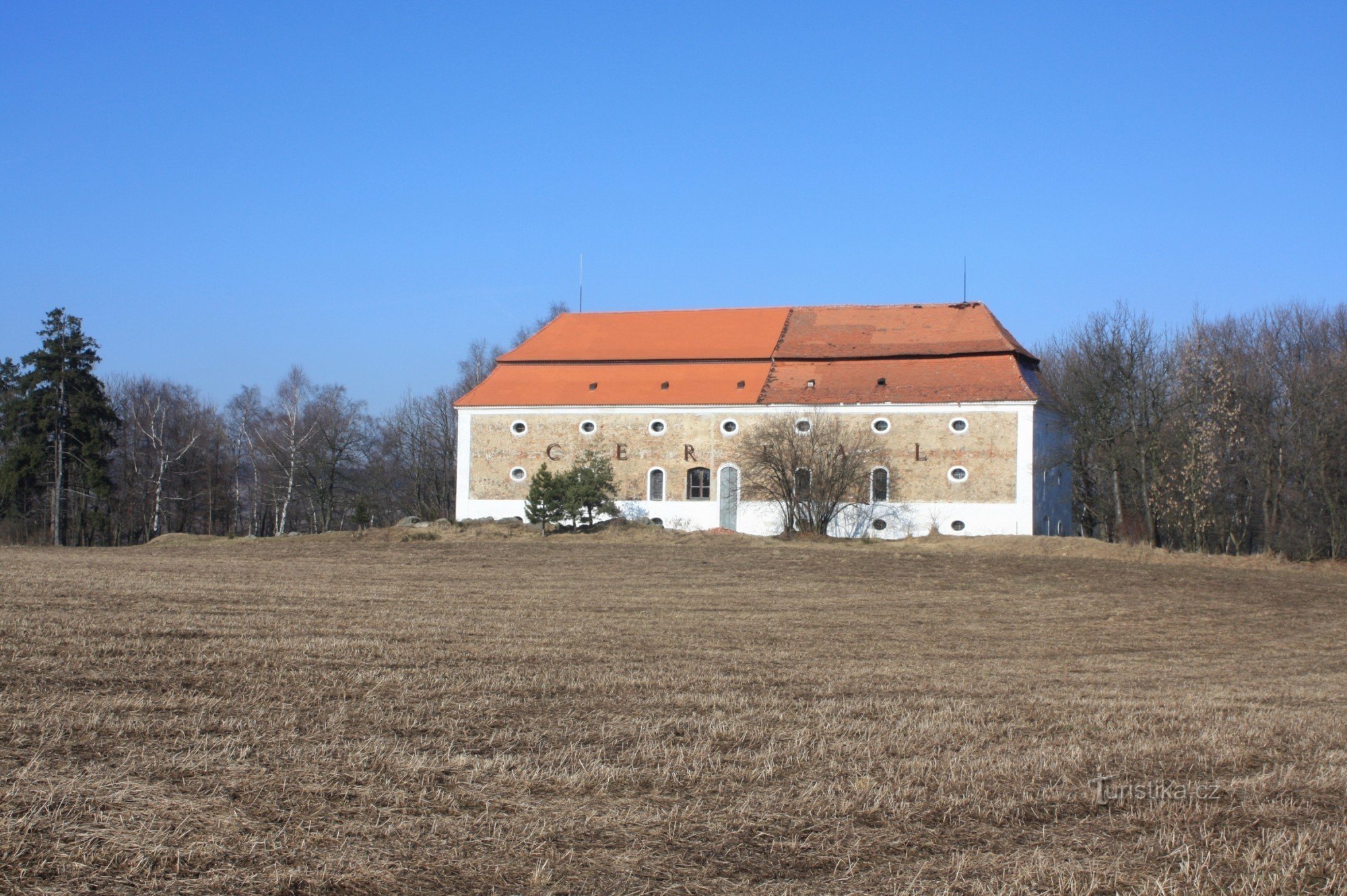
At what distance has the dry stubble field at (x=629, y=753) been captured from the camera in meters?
5.32

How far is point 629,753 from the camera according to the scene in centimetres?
781

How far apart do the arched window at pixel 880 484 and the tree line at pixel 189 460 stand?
21209 mm

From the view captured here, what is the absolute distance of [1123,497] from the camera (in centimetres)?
4562

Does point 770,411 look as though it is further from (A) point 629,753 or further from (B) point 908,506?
(A) point 629,753

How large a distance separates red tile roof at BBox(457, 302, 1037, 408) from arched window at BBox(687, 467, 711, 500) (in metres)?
2.71

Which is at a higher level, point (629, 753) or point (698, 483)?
point (698, 483)

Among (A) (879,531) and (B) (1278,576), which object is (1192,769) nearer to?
(B) (1278,576)

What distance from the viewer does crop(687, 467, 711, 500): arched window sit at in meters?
45.6
